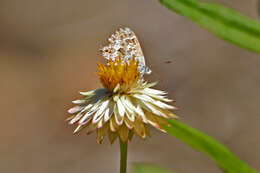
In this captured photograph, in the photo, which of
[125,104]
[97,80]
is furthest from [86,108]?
[97,80]

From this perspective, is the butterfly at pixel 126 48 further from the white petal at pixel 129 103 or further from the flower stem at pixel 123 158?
the flower stem at pixel 123 158

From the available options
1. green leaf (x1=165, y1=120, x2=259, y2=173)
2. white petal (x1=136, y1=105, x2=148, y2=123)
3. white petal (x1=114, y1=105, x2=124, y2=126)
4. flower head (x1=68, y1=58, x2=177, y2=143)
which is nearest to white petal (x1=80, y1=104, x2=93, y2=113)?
flower head (x1=68, y1=58, x2=177, y2=143)

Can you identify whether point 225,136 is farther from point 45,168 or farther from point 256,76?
point 45,168

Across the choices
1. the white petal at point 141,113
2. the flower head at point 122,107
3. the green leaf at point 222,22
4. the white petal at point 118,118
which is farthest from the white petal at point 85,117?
the green leaf at point 222,22

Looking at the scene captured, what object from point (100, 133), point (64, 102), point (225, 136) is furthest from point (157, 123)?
point (64, 102)

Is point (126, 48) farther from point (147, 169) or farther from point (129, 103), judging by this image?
point (147, 169)

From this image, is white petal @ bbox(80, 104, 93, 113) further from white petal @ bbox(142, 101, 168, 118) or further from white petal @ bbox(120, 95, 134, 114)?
white petal @ bbox(142, 101, 168, 118)
